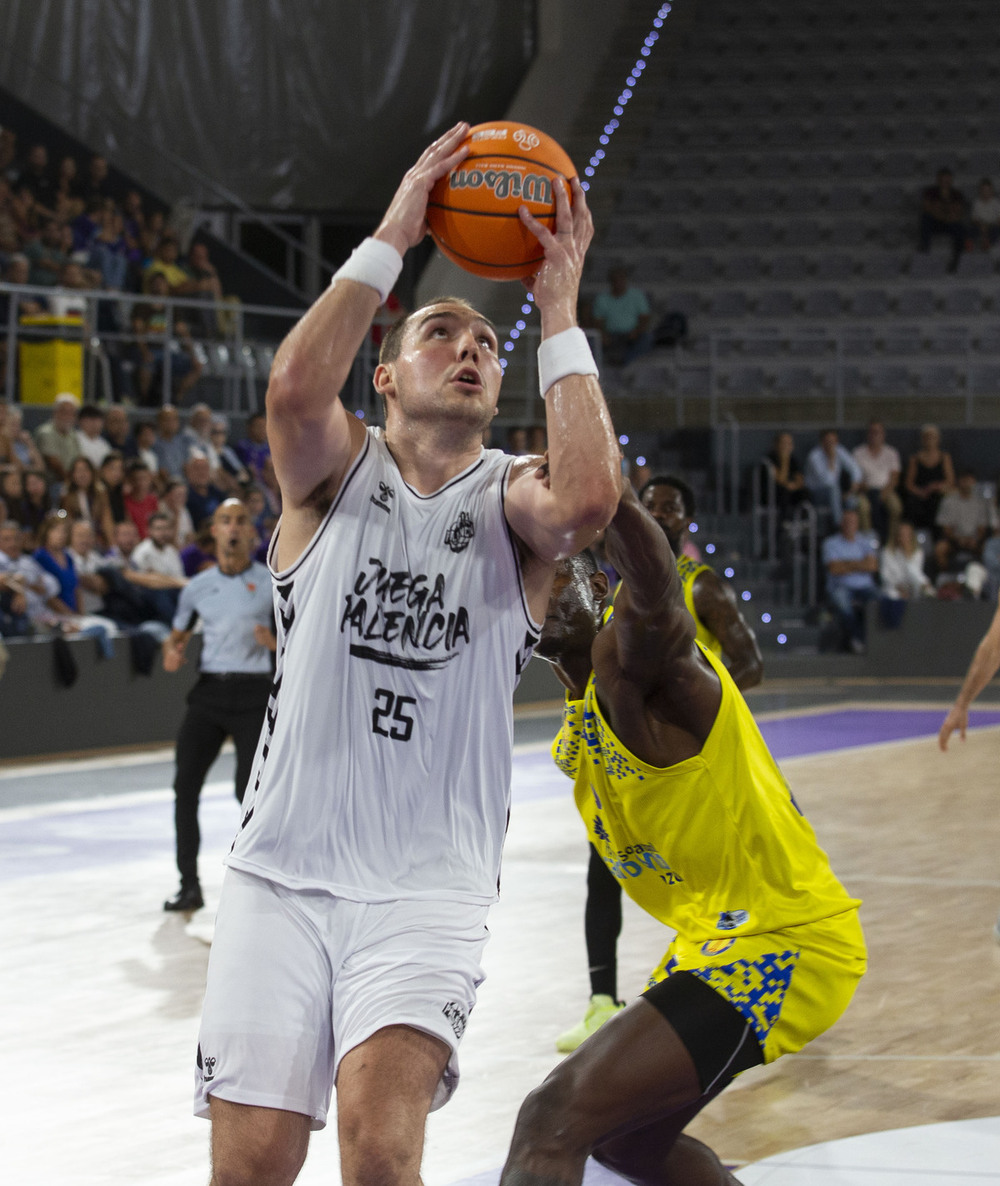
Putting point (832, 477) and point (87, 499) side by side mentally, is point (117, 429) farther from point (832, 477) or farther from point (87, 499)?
point (832, 477)

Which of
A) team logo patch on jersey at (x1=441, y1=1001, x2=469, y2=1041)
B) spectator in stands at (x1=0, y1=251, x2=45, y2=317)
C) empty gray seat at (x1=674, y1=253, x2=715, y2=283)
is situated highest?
empty gray seat at (x1=674, y1=253, x2=715, y2=283)

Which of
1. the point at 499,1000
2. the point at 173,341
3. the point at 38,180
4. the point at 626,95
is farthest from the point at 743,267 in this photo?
the point at 499,1000

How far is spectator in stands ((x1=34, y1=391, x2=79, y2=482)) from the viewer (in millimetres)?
13812

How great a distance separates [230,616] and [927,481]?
44.7 feet

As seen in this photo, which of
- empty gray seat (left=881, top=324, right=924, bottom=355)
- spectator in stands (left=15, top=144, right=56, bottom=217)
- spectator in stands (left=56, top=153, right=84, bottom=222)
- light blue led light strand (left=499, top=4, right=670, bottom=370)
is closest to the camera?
spectator in stands (left=56, top=153, right=84, bottom=222)

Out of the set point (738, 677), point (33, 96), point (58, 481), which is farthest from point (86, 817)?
point (33, 96)

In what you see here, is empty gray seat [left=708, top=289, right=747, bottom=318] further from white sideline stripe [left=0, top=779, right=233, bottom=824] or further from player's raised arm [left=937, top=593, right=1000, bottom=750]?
player's raised arm [left=937, top=593, right=1000, bottom=750]

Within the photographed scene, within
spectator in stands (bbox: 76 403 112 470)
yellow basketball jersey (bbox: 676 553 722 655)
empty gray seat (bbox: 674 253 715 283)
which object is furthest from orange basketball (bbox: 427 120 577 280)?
empty gray seat (bbox: 674 253 715 283)

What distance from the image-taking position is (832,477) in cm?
1914

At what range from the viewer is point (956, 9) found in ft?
84.8

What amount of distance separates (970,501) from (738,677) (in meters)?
14.2

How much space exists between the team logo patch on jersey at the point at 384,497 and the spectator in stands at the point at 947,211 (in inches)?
831

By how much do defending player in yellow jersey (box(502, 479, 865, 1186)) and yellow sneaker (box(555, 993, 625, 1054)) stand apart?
1838 millimetres

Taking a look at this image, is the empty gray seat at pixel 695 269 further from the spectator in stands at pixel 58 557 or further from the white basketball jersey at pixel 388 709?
the white basketball jersey at pixel 388 709
